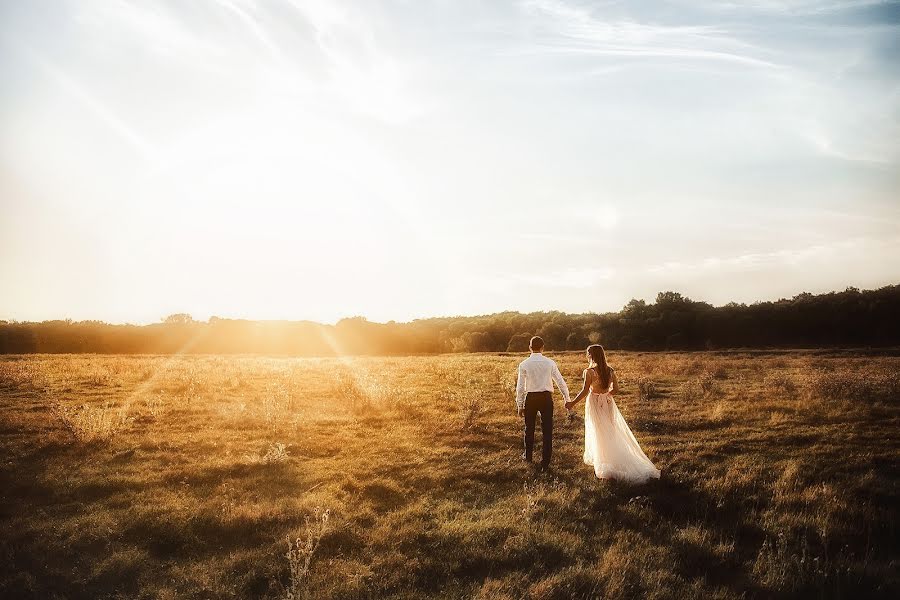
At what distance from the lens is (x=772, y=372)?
85.8 ft

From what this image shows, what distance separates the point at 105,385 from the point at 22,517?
49.2ft

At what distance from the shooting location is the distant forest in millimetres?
57781

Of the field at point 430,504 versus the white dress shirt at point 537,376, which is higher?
the white dress shirt at point 537,376

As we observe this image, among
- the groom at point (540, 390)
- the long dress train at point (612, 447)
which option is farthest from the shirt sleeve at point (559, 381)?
the long dress train at point (612, 447)

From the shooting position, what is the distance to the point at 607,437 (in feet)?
33.5

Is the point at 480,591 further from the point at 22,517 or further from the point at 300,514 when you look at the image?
the point at 22,517

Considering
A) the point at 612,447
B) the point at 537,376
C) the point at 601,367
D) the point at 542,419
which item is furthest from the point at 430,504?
the point at 601,367

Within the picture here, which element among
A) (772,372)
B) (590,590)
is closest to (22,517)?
(590,590)

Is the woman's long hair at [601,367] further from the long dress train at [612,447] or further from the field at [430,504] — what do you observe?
the field at [430,504]

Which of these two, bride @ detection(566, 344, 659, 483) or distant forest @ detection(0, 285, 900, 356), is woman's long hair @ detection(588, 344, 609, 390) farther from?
distant forest @ detection(0, 285, 900, 356)

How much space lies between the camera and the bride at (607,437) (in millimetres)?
9789

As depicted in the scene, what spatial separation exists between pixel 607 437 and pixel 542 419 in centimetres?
137

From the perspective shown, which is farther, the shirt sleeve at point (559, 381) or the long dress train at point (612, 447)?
the shirt sleeve at point (559, 381)

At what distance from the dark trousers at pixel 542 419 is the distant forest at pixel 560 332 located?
168ft
